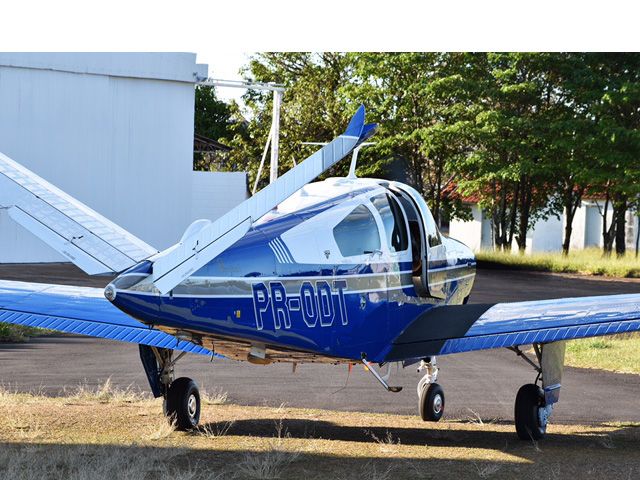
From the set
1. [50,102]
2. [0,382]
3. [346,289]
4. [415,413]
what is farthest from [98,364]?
[50,102]

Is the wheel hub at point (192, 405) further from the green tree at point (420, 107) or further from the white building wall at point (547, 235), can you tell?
the white building wall at point (547, 235)

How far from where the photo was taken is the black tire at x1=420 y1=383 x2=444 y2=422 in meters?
12.6

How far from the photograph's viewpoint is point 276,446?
9953 mm

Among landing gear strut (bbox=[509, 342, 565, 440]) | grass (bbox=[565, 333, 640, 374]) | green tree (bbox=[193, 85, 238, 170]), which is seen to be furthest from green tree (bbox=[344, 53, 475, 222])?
landing gear strut (bbox=[509, 342, 565, 440])

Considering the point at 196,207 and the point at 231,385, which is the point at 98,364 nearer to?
the point at 231,385

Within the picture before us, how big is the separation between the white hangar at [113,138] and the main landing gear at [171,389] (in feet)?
92.6

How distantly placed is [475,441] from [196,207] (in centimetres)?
3370

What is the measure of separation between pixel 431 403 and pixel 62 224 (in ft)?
19.0

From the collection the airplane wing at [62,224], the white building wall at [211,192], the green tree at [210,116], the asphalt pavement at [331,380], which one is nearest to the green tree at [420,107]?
the white building wall at [211,192]

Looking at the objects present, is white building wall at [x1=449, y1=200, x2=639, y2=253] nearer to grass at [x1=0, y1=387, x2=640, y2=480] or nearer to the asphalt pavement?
the asphalt pavement

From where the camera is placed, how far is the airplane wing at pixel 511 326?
411 inches

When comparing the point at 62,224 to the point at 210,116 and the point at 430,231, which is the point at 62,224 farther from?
the point at 210,116

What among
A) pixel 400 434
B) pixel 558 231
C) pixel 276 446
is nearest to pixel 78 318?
pixel 276 446

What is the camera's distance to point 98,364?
1822 cm
